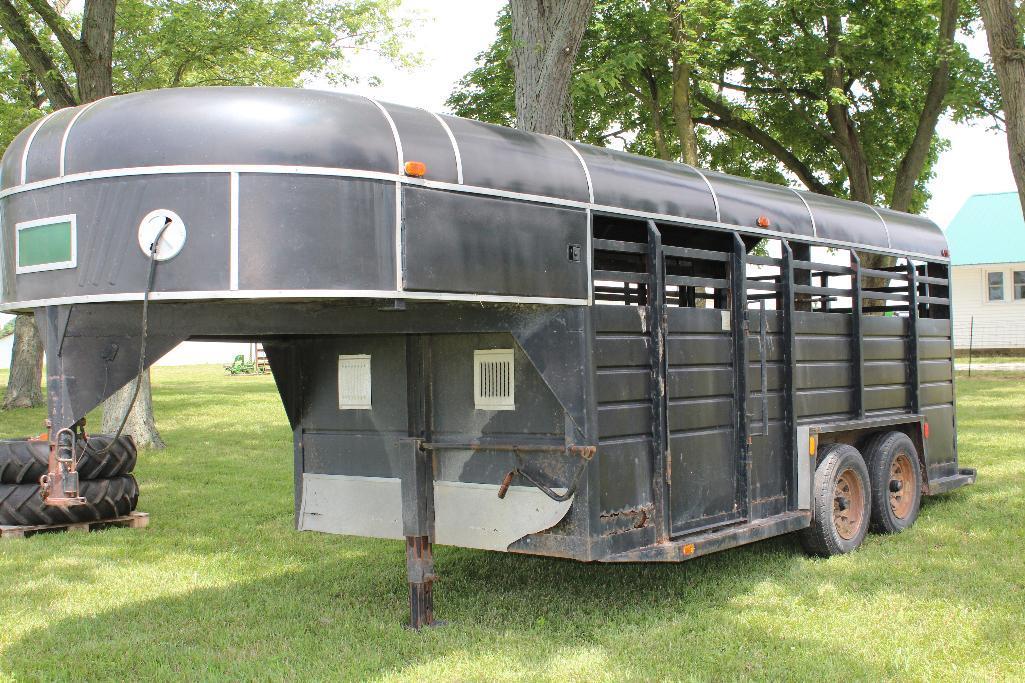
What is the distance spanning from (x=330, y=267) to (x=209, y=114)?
86cm

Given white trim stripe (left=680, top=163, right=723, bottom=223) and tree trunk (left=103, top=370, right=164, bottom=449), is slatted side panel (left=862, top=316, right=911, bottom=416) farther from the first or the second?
tree trunk (left=103, top=370, right=164, bottom=449)

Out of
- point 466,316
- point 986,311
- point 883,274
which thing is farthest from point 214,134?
point 986,311

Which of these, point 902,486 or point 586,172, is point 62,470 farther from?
point 902,486

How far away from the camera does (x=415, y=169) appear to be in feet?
15.9

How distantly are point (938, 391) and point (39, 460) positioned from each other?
7530mm

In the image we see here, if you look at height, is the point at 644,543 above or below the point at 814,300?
below

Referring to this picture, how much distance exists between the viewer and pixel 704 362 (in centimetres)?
640

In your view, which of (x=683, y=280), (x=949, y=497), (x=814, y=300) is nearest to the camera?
(x=683, y=280)

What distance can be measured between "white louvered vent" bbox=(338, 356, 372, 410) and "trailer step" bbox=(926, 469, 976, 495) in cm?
500

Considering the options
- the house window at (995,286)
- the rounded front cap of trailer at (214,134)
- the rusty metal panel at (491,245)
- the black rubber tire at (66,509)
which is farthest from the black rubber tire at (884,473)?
the house window at (995,286)

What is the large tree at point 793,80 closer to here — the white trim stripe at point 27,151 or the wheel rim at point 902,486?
the wheel rim at point 902,486

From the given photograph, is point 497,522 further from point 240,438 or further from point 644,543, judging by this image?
point 240,438

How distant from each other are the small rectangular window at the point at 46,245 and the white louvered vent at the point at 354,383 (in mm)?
2029

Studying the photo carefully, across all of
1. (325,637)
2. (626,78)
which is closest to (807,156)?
(626,78)
